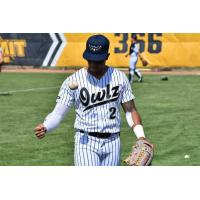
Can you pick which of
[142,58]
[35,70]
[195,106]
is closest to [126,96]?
[195,106]

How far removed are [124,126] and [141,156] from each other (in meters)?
8.86

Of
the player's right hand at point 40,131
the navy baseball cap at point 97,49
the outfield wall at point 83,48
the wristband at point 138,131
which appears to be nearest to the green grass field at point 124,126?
the player's right hand at point 40,131

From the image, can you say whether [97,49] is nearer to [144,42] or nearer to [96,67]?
[96,67]

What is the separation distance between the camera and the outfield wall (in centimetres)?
3731

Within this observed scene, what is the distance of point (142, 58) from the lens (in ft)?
122

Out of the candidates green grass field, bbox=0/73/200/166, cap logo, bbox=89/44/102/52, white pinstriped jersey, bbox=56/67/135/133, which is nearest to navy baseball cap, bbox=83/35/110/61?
cap logo, bbox=89/44/102/52

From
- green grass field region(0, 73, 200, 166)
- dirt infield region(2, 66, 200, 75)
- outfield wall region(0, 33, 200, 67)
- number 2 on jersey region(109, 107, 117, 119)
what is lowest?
dirt infield region(2, 66, 200, 75)

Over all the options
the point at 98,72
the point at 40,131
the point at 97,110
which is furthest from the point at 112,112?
the point at 40,131

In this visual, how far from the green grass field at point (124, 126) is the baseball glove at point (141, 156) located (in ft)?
14.8

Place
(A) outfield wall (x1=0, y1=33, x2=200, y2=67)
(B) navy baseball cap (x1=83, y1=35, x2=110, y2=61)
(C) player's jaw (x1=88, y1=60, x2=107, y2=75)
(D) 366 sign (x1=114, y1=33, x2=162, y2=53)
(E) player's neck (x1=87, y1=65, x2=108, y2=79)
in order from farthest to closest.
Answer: (D) 366 sign (x1=114, y1=33, x2=162, y2=53)
(A) outfield wall (x1=0, y1=33, x2=200, y2=67)
(E) player's neck (x1=87, y1=65, x2=108, y2=79)
(C) player's jaw (x1=88, y1=60, x2=107, y2=75)
(B) navy baseball cap (x1=83, y1=35, x2=110, y2=61)

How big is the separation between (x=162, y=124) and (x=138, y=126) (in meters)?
8.87

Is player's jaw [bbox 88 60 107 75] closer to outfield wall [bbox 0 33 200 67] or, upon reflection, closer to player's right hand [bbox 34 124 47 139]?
player's right hand [bbox 34 124 47 139]

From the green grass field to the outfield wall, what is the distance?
883cm

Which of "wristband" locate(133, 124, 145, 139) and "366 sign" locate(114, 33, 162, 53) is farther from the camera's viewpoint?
"366 sign" locate(114, 33, 162, 53)
